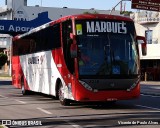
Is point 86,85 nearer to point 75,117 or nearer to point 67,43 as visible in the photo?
point 67,43

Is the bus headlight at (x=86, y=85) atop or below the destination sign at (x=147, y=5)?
below

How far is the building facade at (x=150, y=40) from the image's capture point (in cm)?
4850

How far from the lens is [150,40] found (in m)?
50.5

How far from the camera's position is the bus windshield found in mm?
16047

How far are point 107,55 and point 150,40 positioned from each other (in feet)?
115

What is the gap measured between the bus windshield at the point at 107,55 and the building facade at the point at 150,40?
31561 millimetres

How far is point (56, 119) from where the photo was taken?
1341cm

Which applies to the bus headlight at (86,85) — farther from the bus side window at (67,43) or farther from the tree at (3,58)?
the tree at (3,58)

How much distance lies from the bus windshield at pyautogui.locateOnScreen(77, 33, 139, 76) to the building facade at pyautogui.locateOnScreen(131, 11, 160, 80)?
31.6m

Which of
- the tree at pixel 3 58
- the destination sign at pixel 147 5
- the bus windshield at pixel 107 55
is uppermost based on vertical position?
the destination sign at pixel 147 5

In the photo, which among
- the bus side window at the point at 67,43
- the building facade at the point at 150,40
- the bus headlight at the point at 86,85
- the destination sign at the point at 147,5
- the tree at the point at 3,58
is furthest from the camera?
the tree at the point at 3,58

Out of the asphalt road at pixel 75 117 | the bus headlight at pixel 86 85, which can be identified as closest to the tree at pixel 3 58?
the asphalt road at pixel 75 117

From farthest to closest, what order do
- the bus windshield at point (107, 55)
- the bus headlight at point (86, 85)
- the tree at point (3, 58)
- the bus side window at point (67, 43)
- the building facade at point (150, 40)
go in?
the tree at point (3, 58), the building facade at point (150, 40), the bus side window at point (67, 43), the bus windshield at point (107, 55), the bus headlight at point (86, 85)

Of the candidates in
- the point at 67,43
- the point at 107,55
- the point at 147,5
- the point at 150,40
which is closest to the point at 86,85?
the point at 107,55
